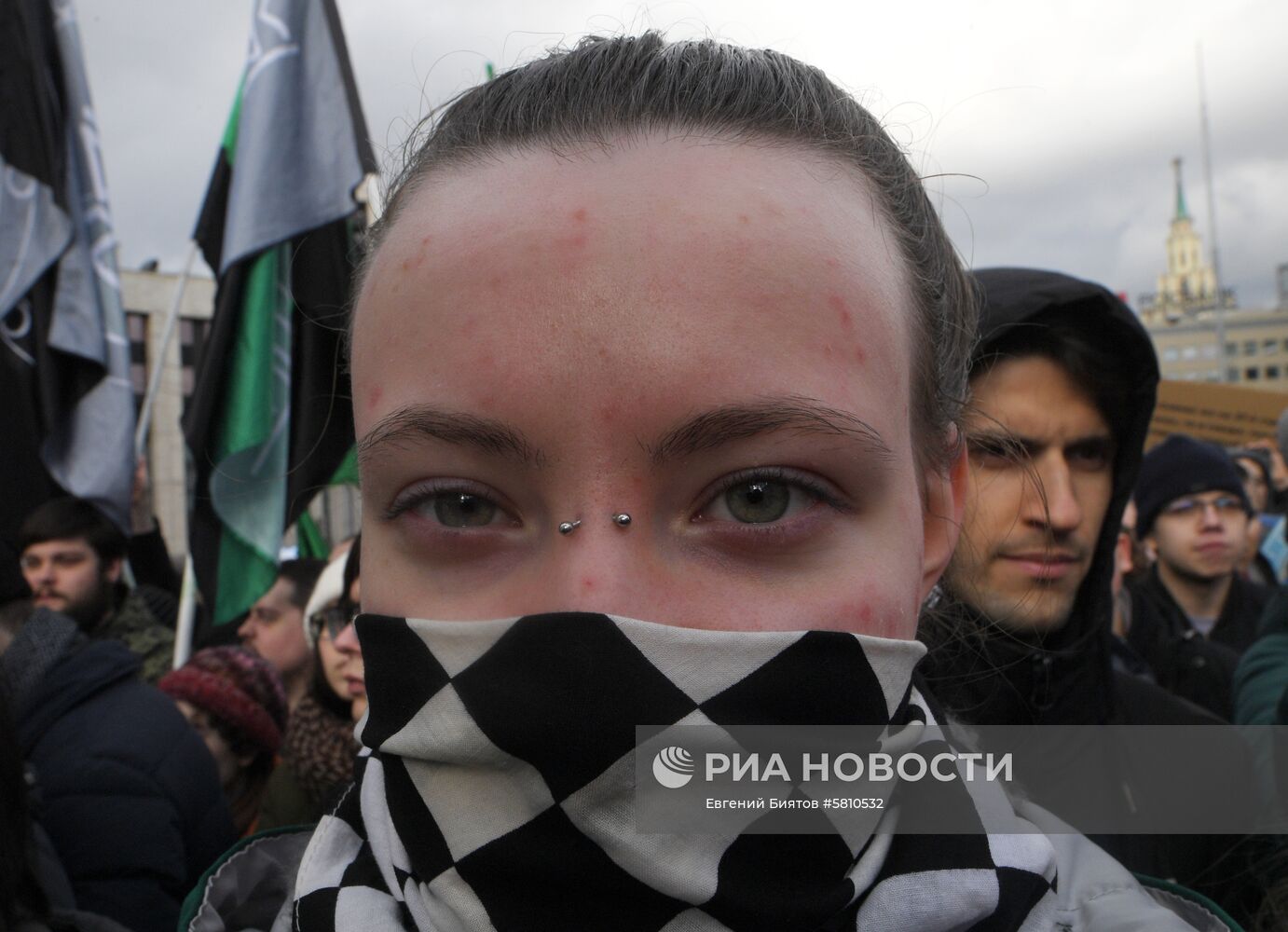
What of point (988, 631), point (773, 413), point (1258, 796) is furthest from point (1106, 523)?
point (773, 413)

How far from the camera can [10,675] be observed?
246 cm

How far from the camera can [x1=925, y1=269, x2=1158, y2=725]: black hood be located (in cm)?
210

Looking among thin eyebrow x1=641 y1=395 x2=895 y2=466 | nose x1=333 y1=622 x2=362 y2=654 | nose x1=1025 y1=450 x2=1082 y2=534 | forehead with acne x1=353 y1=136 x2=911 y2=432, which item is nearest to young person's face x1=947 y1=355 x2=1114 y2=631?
nose x1=1025 y1=450 x2=1082 y2=534

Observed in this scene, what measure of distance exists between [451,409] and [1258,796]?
5.59 feet

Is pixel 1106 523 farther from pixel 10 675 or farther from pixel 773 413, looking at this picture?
pixel 10 675

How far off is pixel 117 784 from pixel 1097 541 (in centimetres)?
226

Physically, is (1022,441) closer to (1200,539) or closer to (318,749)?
(318,749)

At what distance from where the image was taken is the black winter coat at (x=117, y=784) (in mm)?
2307

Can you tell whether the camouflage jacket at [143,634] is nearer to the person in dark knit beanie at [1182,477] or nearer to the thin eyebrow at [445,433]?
the thin eyebrow at [445,433]

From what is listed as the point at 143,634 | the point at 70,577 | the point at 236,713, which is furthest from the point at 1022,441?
the point at 143,634

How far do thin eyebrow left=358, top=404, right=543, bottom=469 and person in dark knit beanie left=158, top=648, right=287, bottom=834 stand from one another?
2.55 metres

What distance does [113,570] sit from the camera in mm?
4387

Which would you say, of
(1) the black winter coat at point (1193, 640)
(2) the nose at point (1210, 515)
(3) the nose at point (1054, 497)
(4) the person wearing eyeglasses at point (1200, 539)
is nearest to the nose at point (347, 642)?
(3) the nose at point (1054, 497)

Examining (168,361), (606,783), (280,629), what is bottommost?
(168,361)
